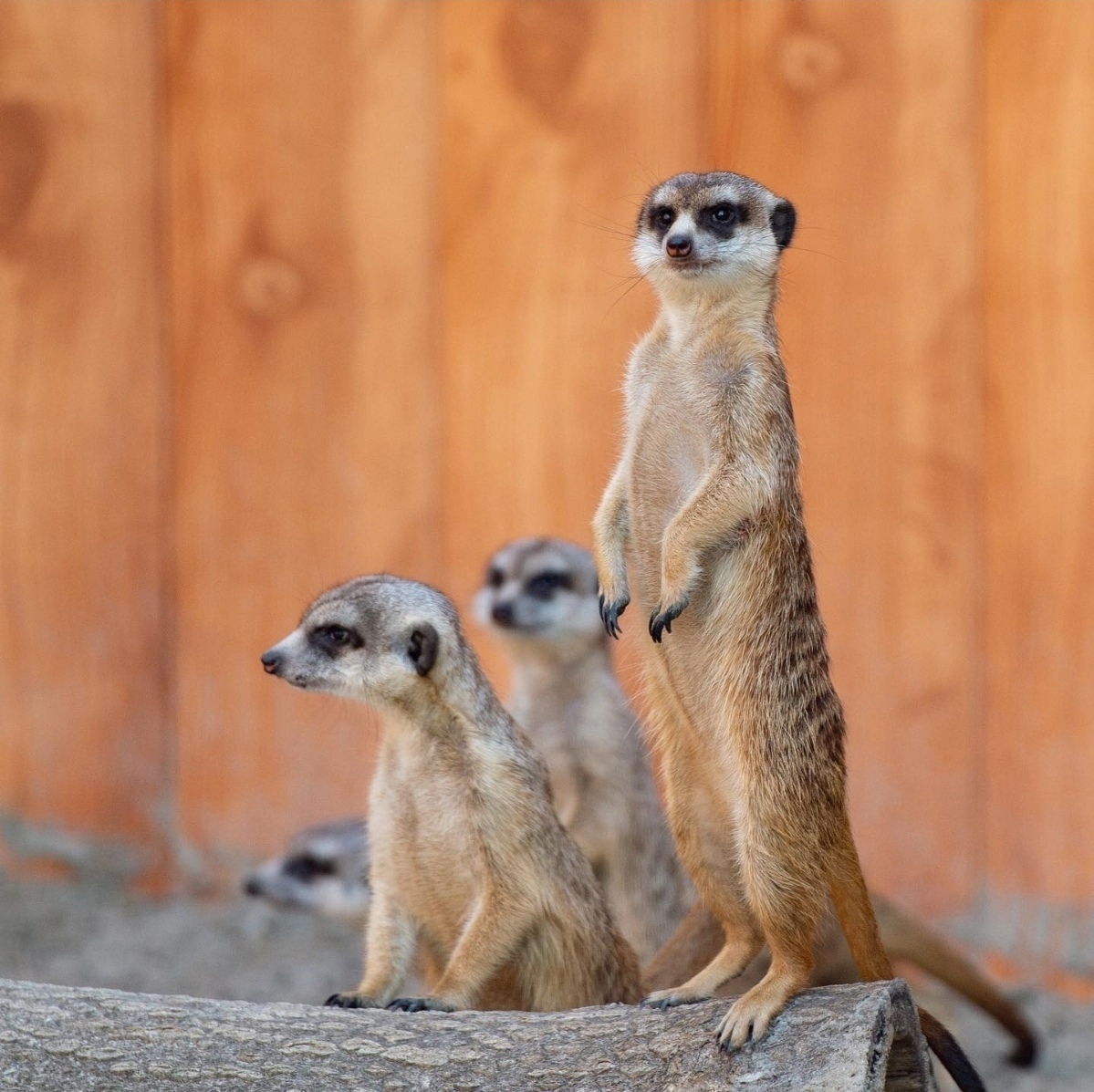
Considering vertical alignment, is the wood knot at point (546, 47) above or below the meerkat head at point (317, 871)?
above

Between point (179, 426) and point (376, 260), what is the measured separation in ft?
1.74

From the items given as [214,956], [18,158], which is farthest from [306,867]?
Result: [18,158]

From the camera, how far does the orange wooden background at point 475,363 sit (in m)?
3.62

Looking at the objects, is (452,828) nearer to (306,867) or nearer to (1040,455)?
(306,867)

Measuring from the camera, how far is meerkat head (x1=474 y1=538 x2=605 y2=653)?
3.81 m

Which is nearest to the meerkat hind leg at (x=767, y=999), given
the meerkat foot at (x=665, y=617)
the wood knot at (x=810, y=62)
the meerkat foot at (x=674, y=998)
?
the meerkat foot at (x=674, y=998)

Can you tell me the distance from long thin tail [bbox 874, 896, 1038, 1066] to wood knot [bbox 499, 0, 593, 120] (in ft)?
5.49

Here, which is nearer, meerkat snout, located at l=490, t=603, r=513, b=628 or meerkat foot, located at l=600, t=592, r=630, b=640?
meerkat foot, located at l=600, t=592, r=630, b=640

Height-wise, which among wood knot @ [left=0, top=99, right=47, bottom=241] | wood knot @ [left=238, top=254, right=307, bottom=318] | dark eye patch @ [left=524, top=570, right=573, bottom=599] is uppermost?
wood knot @ [left=0, top=99, right=47, bottom=241]

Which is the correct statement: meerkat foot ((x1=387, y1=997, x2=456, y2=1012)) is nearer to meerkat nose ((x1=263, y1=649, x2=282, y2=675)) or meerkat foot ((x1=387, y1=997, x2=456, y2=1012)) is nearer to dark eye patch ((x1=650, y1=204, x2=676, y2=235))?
meerkat nose ((x1=263, y1=649, x2=282, y2=675))

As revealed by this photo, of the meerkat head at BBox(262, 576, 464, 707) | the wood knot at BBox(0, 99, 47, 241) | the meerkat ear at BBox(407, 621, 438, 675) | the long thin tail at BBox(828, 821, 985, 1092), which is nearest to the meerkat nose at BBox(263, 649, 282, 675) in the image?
the meerkat head at BBox(262, 576, 464, 707)

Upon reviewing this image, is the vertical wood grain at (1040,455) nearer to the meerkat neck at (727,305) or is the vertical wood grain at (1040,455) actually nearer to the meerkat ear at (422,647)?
the meerkat neck at (727,305)

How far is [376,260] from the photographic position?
156 inches

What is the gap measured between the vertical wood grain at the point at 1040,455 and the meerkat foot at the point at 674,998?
1.48 m
